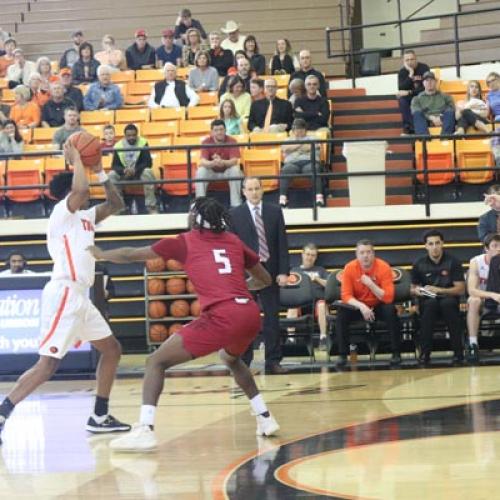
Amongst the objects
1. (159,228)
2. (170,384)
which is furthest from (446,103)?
(170,384)

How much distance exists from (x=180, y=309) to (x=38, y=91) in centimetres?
521

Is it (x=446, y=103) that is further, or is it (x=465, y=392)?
(x=446, y=103)

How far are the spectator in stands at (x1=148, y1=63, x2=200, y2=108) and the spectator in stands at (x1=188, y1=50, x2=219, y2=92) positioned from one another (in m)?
0.26

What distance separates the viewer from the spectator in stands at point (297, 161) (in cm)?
1509

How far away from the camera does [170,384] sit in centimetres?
1130

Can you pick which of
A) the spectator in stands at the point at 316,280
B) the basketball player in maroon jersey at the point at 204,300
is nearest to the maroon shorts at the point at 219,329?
the basketball player in maroon jersey at the point at 204,300

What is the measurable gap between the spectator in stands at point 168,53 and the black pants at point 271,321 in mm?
8568

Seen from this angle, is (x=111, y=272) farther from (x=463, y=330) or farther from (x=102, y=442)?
(x=102, y=442)

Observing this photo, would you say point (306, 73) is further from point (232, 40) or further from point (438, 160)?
point (438, 160)

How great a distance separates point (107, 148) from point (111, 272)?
1.58 m

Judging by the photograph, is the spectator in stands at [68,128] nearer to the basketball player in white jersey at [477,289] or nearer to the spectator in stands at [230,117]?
the spectator in stands at [230,117]

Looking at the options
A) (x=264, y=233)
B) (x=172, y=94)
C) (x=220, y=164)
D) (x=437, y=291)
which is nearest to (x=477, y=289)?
(x=437, y=291)

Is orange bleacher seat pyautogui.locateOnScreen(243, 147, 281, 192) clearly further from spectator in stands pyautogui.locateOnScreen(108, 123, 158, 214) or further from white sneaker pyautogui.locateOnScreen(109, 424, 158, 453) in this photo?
white sneaker pyautogui.locateOnScreen(109, 424, 158, 453)

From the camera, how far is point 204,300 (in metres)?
7.63
